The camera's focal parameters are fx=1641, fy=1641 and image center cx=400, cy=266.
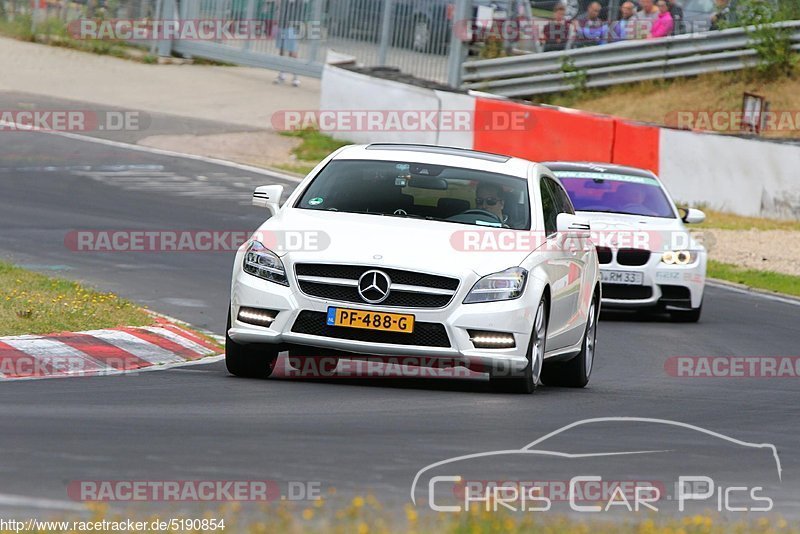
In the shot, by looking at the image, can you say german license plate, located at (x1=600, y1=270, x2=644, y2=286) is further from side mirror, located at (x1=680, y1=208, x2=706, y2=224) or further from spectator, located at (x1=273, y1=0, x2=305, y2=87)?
spectator, located at (x1=273, y1=0, x2=305, y2=87)

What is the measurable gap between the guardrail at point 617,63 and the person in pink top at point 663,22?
0.18 m

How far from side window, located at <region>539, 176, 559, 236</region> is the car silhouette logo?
155 cm

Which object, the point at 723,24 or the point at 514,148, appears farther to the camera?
the point at 723,24

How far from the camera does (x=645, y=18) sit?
1252 inches

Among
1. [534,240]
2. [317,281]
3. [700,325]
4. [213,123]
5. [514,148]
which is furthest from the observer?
[213,123]

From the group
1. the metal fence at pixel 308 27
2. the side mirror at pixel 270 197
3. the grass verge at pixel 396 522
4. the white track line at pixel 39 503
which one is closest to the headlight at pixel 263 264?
the side mirror at pixel 270 197

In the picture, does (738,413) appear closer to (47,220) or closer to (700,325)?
(700,325)

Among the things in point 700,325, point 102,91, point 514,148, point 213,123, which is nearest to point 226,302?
point 700,325

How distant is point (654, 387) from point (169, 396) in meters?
3.98

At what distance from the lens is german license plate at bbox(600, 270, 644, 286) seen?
16.3 meters

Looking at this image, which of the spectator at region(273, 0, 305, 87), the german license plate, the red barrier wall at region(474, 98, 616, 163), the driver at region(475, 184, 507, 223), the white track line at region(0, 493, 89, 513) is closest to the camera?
the white track line at region(0, 493, 89, 513)

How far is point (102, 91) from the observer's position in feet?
105

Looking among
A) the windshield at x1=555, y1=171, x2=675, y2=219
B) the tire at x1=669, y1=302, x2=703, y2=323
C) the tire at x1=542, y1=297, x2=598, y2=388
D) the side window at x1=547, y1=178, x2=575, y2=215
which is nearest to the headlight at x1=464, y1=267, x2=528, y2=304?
the tire at x1=542, y1=297, x2=598, y2=388

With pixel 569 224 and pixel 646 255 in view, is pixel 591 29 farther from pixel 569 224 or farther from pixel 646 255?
pixel 569 224
